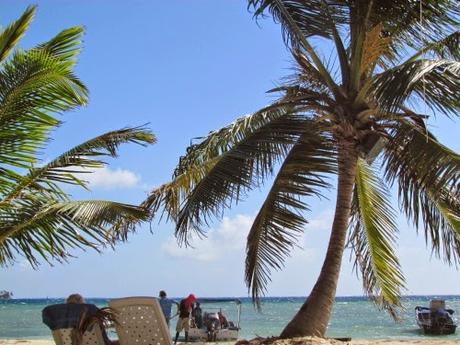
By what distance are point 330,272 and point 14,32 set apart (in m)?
5.12

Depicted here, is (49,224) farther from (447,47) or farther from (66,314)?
(447,47)

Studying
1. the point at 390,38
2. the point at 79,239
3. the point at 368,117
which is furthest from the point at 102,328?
the point at 390,38

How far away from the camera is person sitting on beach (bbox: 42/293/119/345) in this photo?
5.04 metres

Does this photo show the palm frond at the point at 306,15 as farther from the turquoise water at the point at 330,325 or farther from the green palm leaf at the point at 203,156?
the turquoise water at the point at 330,325

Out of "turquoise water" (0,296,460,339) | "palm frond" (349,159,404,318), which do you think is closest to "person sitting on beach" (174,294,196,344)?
"turquoise water" (0,296,460,339)

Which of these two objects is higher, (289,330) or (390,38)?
(390,38)

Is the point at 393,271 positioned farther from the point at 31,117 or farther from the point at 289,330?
the point at 31,117

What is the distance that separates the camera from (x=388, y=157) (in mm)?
9672

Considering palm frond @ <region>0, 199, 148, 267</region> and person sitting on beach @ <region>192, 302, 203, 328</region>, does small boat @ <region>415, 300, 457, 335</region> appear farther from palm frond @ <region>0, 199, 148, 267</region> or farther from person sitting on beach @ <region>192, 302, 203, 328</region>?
palm frond @ <region>0, 199, 148, 267</region>

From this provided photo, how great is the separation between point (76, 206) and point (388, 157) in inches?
189

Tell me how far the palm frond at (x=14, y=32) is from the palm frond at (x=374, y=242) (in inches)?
226

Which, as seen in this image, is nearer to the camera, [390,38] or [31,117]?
[31,117]

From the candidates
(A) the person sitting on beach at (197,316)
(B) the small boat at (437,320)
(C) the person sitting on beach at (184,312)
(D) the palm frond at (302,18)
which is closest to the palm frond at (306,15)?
(D) the palm frond at (302,18)

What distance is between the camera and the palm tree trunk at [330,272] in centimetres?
907
